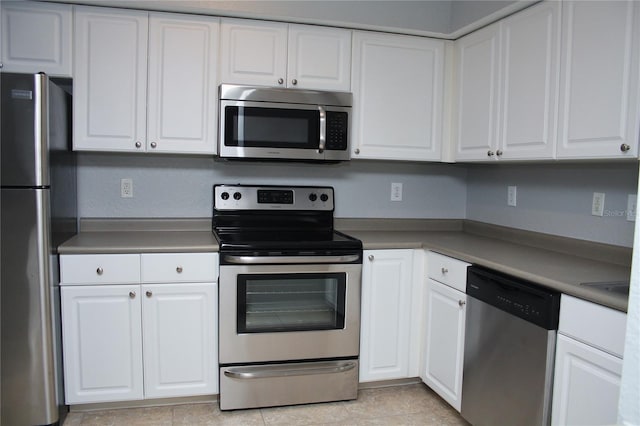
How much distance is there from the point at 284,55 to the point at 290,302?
4.40ft

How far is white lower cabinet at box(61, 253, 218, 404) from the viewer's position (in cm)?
238

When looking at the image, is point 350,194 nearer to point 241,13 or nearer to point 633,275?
point 241,13

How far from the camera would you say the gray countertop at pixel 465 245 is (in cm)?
193

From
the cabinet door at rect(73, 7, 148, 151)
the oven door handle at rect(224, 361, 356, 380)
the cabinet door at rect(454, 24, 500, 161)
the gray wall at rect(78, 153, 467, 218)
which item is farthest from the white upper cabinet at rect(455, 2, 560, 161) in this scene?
the cabinet door at rect(73, 7, 148, 151)

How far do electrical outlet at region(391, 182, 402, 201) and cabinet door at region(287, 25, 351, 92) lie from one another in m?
0.76

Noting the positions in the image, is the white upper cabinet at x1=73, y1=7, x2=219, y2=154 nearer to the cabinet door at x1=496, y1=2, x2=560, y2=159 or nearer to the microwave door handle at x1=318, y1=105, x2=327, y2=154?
the microwave door handle at x1=318, y1=105, x2=327, y2=154

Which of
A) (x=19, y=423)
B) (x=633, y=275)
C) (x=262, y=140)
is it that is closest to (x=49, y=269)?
(x=19, y=423)

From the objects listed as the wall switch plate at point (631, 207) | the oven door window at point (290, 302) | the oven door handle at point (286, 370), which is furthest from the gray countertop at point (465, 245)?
the oven door handle at point (286, 370)

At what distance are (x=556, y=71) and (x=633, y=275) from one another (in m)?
1.59

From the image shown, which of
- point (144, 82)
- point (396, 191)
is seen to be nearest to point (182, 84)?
point (144, 82)

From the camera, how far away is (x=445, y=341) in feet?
8.32

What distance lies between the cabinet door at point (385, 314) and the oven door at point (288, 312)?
3.0 inches

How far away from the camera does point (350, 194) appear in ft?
10.6

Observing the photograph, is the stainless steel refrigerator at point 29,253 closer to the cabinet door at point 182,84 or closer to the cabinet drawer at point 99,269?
the cabinet drawer at point 99,269
